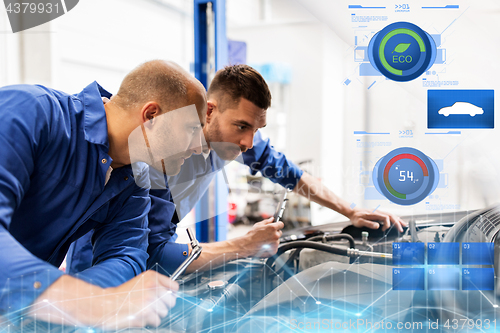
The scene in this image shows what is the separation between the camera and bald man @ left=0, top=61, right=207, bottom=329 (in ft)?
1.58

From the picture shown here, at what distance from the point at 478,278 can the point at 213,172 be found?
0.61m

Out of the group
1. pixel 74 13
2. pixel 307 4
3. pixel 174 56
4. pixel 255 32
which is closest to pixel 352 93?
pixel 307 4

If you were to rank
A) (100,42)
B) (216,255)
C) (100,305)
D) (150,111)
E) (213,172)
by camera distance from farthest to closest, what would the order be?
1. (100,42)
2. (213,172)
3. (216,255)
4. (150,111)
5. (100,305)

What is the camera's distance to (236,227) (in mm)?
1200

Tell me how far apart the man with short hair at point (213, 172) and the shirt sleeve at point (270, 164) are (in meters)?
0.06

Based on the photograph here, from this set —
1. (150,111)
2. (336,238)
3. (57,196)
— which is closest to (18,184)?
(57,196)

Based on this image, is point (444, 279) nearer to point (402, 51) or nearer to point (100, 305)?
point (402, 51)

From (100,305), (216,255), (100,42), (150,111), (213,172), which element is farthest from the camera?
(100,42)

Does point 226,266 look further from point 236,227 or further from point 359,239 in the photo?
point 236,227

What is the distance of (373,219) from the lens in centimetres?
79

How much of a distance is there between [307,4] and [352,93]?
262 mm

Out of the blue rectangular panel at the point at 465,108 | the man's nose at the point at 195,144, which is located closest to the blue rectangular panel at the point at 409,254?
the blue rectangular panel at the point at 465,108

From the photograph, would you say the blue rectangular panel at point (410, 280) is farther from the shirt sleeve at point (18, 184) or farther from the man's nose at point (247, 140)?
the shirt sleeve at point (18, 184)

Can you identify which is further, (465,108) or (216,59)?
(216,59)
